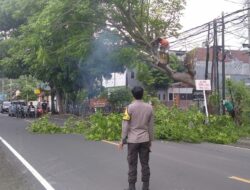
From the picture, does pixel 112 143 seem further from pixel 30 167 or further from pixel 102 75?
pixel 102 75

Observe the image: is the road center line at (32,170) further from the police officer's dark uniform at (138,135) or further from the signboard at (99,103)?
the signboard at (99,103)

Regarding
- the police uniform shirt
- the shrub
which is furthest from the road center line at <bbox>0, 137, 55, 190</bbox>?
the shrub

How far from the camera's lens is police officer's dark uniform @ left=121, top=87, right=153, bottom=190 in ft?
28.5

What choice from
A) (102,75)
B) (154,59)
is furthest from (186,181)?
(102,75)

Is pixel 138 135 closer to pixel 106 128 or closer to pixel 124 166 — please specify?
pixel 124 166

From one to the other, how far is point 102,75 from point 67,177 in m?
32.0

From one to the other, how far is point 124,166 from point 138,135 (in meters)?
3.93

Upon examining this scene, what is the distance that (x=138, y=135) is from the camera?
870 centimetres

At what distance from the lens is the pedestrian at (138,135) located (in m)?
8.70

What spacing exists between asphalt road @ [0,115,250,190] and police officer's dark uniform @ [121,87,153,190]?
0.89 m

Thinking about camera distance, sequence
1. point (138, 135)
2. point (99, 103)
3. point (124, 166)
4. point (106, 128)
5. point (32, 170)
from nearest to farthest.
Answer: point (138, 135) → point (32, 170) → point (124, 166) → point (106, 128) → point (99, 103)

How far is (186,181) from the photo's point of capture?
1028 centimetres

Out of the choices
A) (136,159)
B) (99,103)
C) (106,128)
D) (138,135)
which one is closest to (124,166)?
(136,159)

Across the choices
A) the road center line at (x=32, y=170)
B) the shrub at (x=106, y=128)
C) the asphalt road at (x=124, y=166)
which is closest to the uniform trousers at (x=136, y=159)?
the asphalt road at (x=124, y=166)
